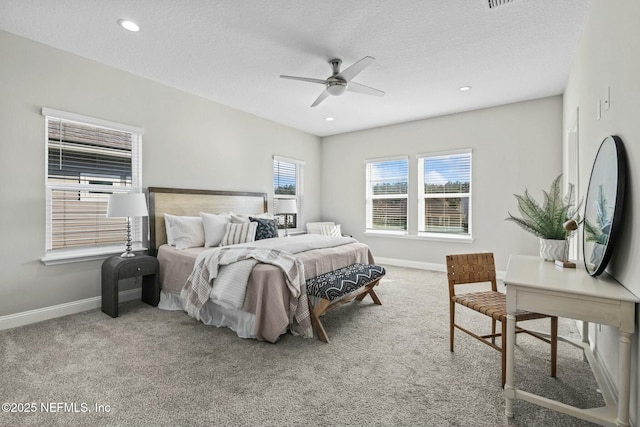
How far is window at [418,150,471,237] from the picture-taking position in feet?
16.9

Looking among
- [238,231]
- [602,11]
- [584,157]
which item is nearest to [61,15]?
[238,231]

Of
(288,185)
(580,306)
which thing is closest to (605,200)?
(580,306)

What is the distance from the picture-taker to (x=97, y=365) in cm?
216

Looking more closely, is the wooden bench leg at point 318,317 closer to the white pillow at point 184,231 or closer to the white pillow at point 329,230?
the white pillow at point 184,231

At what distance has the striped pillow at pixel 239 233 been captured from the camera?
383cm

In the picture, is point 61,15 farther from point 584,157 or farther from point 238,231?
point 584,157

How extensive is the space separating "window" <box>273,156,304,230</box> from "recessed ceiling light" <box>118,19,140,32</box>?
3.09m

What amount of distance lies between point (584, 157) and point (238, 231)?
3698 mm

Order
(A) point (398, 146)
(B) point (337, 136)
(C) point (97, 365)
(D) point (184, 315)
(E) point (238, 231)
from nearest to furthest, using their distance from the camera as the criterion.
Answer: (C) point (97, 365) < (D) point (184, 315) < (E) point (238, 231) < (A) point (398, 146) < (B) point (337, 136)

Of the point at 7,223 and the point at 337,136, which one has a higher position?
the point at 337,136

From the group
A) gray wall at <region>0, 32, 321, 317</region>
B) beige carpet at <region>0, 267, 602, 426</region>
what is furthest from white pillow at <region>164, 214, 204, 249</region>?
beige carpet at <region>0, 267, 602, 426</region>

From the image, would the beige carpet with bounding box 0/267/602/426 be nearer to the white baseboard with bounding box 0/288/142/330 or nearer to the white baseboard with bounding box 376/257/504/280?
the white baseboard with bounding box 0/288/142/330

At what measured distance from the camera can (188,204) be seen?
4.20m

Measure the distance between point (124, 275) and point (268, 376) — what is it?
2051 mm
